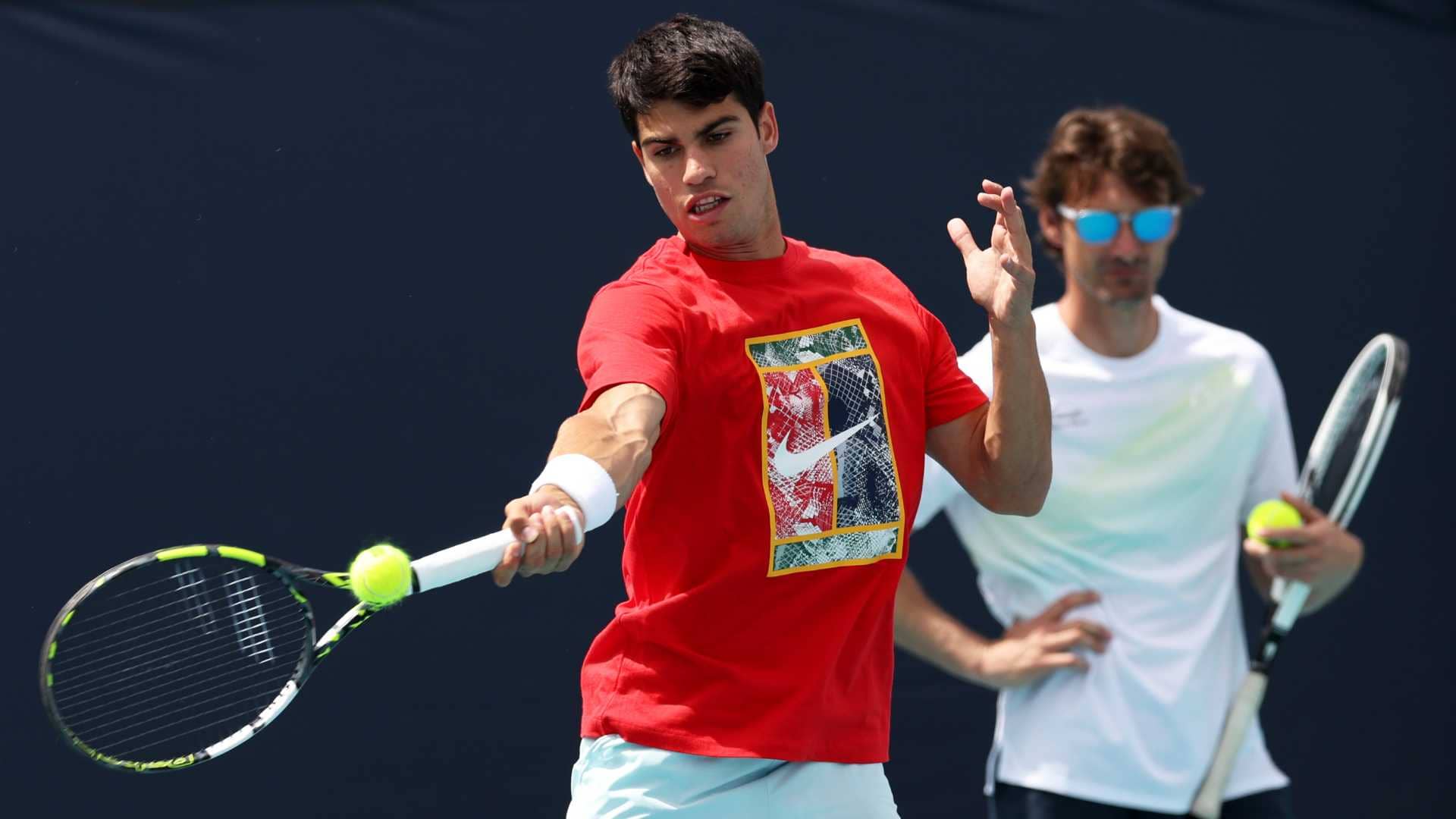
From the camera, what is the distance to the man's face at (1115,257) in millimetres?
3574

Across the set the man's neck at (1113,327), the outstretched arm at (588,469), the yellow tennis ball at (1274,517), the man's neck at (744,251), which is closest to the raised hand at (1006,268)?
the man's neck at (744,251)

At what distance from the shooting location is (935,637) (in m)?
3.58

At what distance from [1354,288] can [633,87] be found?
8.81ft

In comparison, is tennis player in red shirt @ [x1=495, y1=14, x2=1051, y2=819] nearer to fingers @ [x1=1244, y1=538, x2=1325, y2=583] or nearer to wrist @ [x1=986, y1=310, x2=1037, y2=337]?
wrist @ [x1=986, y1=310, x2=1037, y2=337]

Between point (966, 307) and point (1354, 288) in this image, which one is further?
point (1354, 288)

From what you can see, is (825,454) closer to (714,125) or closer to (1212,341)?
(714,125)

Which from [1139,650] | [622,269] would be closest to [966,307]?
[622,269]

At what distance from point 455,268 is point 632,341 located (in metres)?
1.51

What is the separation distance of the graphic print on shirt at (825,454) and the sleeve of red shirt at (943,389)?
131 mm

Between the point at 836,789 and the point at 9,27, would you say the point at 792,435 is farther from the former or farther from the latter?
the point at 9,27

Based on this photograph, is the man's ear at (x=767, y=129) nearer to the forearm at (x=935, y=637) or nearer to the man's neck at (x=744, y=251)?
the man's neck at (x=744, y=251)

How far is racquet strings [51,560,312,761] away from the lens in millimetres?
2691

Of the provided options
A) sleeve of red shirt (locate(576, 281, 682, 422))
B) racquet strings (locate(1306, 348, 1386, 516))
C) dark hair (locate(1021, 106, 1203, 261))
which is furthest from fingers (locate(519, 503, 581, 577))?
racquet strings (locate(1306, 348, 1386, 516))

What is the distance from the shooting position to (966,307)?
424 centimetres
